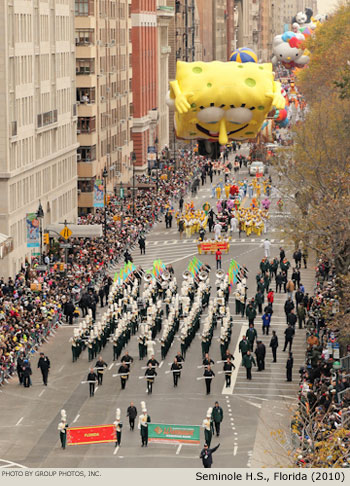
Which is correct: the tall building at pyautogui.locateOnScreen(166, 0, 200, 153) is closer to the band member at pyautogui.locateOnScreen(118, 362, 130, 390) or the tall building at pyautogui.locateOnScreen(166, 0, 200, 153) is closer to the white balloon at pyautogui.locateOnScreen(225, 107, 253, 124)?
the band member at pyautogui.locateOnScreen(118, 362, 130, 390)

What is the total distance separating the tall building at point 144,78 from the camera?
153875 millimetres

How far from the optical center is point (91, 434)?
51.1 m

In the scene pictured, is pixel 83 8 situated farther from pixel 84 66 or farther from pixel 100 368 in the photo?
pixel 100 368

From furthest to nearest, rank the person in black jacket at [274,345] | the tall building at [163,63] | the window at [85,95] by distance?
the tall building at [163,63], the window at [85,95], the person in black jacket at [274,345]

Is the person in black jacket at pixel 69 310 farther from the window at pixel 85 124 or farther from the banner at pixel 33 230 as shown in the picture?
the window at pixel 85 124

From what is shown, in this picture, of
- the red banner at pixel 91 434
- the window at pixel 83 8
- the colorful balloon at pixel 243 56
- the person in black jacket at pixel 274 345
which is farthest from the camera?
the window at pixel 83 8

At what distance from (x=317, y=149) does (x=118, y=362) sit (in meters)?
23.7

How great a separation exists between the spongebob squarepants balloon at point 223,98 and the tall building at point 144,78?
119923mm

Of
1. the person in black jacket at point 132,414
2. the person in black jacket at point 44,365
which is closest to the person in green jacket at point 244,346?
the person in black jacket at point 44,365

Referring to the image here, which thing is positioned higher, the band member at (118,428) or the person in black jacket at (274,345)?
the band member at (118,428)

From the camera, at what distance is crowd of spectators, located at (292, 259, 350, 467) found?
121 feet

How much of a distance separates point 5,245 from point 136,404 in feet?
83.1

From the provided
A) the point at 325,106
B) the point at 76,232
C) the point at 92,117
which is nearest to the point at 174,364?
the point at 76,232

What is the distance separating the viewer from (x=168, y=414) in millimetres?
55469
